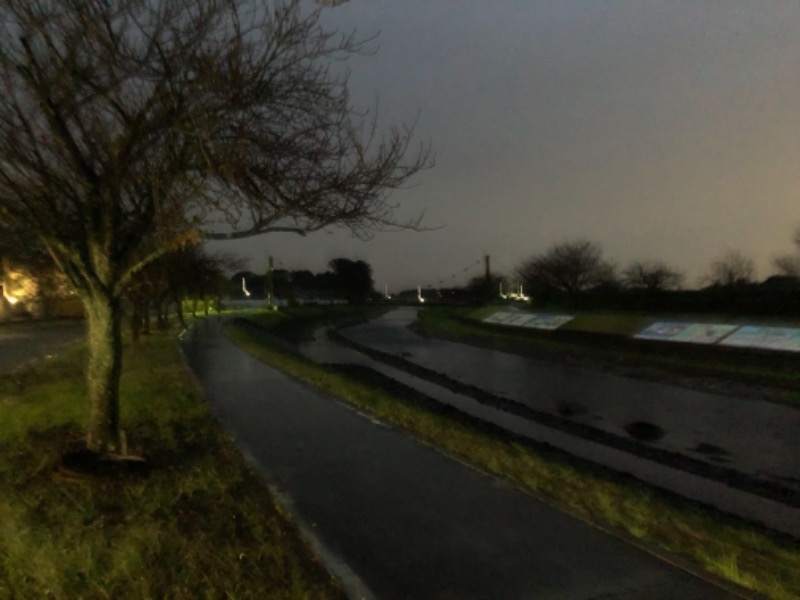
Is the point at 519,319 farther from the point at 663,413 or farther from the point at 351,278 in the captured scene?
the point at 351,278

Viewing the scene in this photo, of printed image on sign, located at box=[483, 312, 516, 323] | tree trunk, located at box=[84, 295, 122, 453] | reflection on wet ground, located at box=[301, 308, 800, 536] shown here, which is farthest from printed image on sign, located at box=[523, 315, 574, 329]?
tree trunk, located at box=[84, 295, 122, 453]

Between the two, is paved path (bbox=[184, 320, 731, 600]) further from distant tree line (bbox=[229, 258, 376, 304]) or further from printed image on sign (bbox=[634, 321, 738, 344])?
distant tree line (bbox=[229, 258, 376, 304])

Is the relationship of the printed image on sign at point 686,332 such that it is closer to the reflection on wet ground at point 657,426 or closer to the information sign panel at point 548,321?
the reflection on wet ground at point 657,426

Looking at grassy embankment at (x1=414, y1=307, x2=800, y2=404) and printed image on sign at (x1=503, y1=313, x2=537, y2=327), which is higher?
printed image on sign at (x1=503, y1=313, x2=537, y2=327)

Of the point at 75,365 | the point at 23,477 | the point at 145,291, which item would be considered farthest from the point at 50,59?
the point at 145,291

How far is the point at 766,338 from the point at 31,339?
2719cm

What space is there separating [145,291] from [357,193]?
21937 mm

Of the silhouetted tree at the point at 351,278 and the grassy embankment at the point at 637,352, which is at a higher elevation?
the silhouetted tree at the point at 351,278

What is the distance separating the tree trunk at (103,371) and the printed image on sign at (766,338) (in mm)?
18411

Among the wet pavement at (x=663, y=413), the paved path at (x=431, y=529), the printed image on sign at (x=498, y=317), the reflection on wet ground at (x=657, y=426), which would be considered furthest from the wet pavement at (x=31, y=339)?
the printed image on sign at (x=498, y=317)

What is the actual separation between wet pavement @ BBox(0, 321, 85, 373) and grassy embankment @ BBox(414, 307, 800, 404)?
668 inches

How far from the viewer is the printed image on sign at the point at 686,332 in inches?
1007

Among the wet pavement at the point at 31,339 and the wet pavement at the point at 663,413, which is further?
the wet pavement at the point at 31,339

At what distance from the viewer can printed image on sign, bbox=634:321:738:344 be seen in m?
25.6
